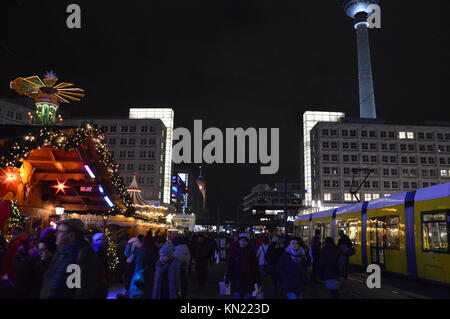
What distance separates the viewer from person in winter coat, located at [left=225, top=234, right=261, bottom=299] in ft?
26.9

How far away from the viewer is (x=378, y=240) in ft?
59.6

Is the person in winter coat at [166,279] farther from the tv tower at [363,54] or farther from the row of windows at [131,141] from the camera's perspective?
the tv tower at [363,54]

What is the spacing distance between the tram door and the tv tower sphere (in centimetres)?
12931

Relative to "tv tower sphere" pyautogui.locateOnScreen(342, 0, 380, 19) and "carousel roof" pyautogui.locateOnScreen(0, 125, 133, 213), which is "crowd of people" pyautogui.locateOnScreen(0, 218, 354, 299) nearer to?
"carousel roof" pyautogui.locateOnScreen(0, 125, 133, 213)

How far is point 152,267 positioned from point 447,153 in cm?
9554

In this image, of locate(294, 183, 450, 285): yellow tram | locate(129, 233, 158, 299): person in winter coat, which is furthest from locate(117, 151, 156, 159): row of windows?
locate(129, 233, 158, 299): person in winter coat

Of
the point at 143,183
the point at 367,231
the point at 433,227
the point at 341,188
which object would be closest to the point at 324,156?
the point at 341,188

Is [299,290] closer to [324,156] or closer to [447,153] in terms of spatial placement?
[324,156]

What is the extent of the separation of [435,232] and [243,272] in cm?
851

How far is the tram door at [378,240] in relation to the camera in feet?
57.6

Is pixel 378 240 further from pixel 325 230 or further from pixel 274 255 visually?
pixel 325 230

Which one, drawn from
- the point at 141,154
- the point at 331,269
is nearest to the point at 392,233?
the point at 331,269

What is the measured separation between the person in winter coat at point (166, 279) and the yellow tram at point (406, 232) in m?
9.59

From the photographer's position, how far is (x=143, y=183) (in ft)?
289
